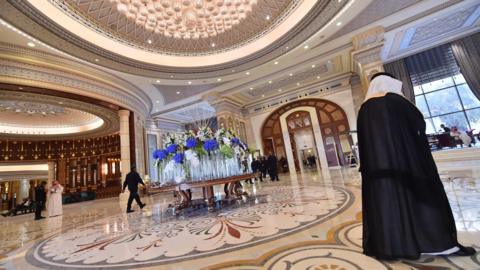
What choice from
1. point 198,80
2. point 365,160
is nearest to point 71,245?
point 365,160

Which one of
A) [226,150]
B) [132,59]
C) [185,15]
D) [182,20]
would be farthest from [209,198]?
[132,59]

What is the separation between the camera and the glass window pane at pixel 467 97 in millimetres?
8398

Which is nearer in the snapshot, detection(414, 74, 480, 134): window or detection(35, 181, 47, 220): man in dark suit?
detection(35, 181, 47, 220): man in dark suit

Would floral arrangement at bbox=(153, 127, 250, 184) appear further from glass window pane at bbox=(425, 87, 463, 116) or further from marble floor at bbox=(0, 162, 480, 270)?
glass window pane at bbox=(425, 87, 463, 116)

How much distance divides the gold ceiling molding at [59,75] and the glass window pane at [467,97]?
14.0 m

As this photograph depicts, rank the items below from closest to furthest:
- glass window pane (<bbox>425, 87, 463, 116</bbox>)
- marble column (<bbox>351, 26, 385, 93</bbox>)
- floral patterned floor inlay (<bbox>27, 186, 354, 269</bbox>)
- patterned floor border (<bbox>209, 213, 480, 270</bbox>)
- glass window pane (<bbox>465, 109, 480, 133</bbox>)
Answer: patterned floor border (<bbox>209, 213, 480, 270</bbox>) → floral patterned floor inlay (<bbox>27, 186, 354, 269</bbox>) → marble column (<bbox>351, 26, 385, 93</bbox>) → glass window pane (<bbox>465, 109, 480, 133</bbox>) → glass window pane (<bbox>425, 87, 463, 116</bbox>)

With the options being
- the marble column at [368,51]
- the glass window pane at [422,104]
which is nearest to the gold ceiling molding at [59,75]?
the marble column at [368,51]

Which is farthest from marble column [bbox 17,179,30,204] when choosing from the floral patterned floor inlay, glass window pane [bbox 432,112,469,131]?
glass window pane [bbox 432,112,469,131]

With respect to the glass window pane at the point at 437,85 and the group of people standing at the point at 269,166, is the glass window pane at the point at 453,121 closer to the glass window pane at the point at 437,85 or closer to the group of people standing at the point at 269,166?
the glass window pane at the point at 437,85

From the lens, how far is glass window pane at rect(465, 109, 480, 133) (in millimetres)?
8344

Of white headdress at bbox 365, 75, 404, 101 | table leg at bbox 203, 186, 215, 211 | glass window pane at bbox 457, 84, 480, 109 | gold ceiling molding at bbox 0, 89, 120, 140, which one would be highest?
gold ceiling molding at bbox 0, 89, 120, 140

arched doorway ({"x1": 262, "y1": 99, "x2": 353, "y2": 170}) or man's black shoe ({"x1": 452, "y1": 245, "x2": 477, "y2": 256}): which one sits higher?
arched doorway ({"x1": 262, "y1": 99, "x2": 353, "y2": 170})

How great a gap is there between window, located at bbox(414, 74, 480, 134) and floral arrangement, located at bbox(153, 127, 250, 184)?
34.1 ft

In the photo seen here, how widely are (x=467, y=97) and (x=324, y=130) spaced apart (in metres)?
5.81
